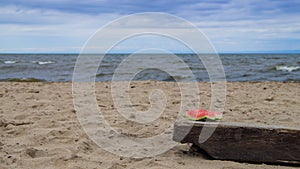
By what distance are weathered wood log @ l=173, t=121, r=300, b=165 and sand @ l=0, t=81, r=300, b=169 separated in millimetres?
97

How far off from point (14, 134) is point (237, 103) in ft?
12.3

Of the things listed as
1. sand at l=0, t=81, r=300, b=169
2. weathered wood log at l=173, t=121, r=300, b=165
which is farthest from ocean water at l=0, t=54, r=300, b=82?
weathered wood log at l=173, t=121, r=300, b=165

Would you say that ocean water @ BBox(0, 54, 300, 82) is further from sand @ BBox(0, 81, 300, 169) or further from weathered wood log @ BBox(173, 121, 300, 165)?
weathered wood log @ BBox(173, 121, 300, 165)

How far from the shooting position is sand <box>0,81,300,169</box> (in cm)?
289

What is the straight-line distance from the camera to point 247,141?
2.96 m

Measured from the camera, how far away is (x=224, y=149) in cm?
300

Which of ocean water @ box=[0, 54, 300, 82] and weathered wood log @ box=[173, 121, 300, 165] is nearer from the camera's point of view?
weathered wood log @ box=[173, 121, 300, 165]

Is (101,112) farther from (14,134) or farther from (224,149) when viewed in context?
(224,149)

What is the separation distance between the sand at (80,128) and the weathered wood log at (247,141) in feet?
0.32

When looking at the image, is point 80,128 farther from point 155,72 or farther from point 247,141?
point 155,72

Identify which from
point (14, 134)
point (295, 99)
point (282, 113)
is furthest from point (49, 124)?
point (295, 99)

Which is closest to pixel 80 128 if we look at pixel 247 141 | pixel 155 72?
pixel 247 141

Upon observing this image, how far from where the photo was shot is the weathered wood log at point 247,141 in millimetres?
2879

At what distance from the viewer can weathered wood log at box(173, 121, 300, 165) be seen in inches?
113
